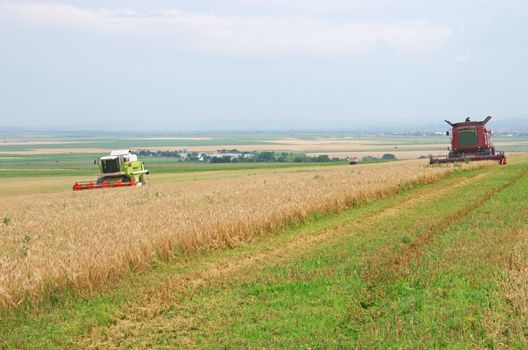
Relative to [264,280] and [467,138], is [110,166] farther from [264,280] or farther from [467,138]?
[264,280]

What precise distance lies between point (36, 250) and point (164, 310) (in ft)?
15.7

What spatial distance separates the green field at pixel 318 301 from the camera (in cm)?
814

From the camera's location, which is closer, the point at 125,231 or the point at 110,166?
the point at 125,231

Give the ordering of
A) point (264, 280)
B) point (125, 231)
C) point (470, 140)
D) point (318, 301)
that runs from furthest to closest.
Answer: point (470, 140), point (125, 231), point (264, 280), point (318, 301)

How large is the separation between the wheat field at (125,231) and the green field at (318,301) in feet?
1.16

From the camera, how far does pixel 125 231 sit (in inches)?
598

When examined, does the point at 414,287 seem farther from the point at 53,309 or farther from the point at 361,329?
the point at 53,309

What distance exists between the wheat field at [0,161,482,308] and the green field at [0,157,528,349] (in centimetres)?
35

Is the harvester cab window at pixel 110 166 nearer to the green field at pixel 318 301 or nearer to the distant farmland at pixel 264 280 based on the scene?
the distant farmland at pixel 264 280

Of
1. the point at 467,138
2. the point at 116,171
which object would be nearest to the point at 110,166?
the point at 116,171

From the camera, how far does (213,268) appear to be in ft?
43.3

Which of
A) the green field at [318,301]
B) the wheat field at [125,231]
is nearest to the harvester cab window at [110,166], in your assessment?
the wheat field at [125,231]

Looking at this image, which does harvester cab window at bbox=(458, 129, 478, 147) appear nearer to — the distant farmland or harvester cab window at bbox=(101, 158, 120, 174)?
harvester cab window at bbox=(101, 158, 120, 174)

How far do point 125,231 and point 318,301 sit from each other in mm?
6862
